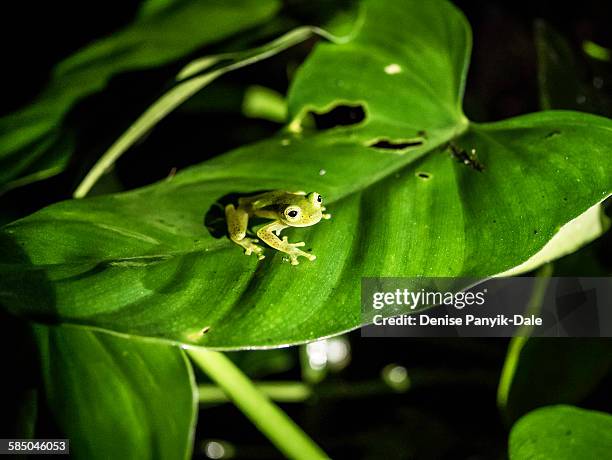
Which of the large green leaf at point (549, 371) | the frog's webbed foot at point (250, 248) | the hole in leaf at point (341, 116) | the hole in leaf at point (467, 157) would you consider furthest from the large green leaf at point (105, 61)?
the large green leaf at point (549, 371)

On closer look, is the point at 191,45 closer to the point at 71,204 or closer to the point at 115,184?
the point at 115,184

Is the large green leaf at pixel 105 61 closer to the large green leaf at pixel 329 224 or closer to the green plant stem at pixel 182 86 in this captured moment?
the green plant stem at pixel 182 86

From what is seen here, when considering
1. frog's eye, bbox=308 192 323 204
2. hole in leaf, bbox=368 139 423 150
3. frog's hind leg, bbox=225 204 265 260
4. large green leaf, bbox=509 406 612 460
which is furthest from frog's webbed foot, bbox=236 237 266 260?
large green leaf, bbox=509 406 612 460

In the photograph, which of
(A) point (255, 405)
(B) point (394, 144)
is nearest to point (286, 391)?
(A) point (255, 405)

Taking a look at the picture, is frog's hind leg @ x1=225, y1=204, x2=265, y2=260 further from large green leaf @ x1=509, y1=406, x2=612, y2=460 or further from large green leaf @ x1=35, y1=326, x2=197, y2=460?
large green leaf @ x1=509, y1=406, x2=612, y2=460

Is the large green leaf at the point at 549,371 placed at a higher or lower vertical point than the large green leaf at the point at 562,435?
higher

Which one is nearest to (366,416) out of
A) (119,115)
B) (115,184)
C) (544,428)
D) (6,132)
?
(544,428)
